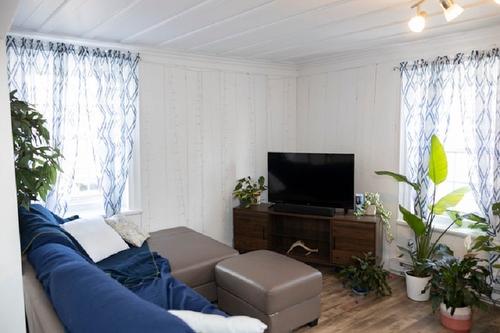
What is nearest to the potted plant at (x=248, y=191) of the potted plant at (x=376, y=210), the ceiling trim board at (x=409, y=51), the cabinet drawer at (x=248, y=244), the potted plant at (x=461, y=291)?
the cabinet drawer at (x=248, y=244)

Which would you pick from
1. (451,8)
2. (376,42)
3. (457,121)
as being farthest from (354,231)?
(451,8)

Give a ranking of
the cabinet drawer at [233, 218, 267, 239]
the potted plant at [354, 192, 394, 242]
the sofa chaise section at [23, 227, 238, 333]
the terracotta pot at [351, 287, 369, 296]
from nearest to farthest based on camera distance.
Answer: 1. the sofa chaise section at [23, 227, 238, 333]
2. the terracotta pot at [351, 287, 369, 296]
3. the potted plant at [354, 192, 394, 242]
4. the cabinet drawer at [233, 218, 267, 239]

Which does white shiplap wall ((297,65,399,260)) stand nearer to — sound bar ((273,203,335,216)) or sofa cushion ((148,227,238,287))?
sound bar ((273,203,335,216))

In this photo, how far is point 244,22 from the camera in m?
2.99

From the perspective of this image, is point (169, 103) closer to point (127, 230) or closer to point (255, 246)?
point (127, 230)

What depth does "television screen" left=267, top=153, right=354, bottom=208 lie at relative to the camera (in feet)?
13.5

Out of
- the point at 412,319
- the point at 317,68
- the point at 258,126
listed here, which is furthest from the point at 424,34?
the point at 412,319

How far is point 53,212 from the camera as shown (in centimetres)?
339

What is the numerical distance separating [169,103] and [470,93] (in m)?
2.86

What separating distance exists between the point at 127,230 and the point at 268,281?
140 cm

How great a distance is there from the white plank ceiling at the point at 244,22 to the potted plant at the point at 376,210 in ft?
5.03

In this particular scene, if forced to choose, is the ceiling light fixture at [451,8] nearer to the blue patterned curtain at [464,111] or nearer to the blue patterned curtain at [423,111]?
the blue patterned curtain at [464,111]

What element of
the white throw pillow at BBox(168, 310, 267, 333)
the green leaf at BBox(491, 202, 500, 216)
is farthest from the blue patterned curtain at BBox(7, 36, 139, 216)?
the green leaf at BBox(491, 202, 500, 216)

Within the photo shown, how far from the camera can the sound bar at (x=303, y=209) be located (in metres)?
4.12
